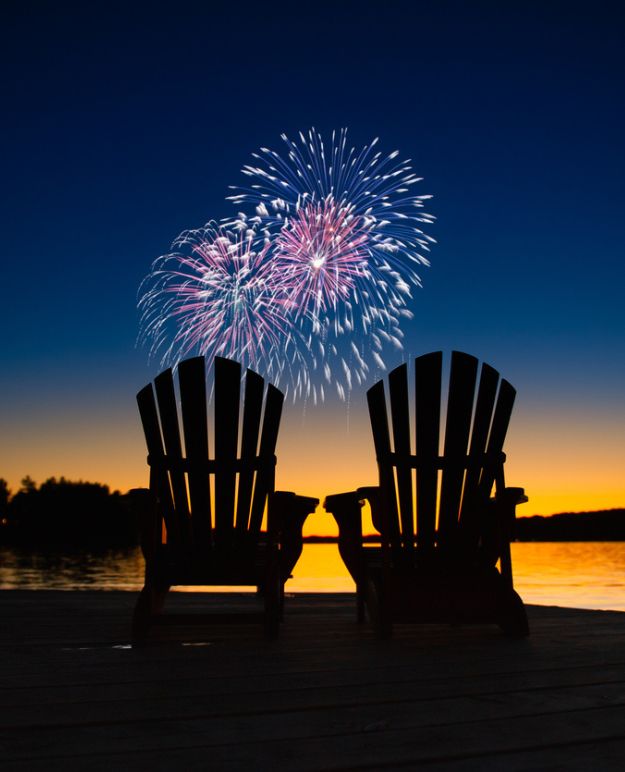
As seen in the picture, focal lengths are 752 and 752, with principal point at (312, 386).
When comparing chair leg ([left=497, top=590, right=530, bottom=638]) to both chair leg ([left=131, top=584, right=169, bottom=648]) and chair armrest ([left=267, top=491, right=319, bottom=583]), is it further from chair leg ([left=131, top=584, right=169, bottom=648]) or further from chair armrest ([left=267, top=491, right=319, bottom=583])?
chair leg ([left=131, top=584, right=169, bottom=648])

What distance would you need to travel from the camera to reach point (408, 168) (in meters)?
10.1

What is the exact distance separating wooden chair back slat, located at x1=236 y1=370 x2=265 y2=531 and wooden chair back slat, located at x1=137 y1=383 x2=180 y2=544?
1.11 feet

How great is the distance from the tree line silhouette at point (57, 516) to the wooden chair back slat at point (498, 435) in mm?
79622

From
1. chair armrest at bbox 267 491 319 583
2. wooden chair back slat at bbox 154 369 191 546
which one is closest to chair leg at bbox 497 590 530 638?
chair armrest at bbox 267 491 319 583

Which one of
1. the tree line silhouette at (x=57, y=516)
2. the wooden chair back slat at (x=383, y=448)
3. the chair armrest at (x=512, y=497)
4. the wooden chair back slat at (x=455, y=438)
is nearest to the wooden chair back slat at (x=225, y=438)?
the wooden chair back slat at (x=383, y=448)

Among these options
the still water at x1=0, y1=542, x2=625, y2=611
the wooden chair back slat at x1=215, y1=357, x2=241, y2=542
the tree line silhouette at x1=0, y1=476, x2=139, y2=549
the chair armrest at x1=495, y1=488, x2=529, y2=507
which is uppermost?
the tree line silhouette at x1=0, y1=476, x2=139, y2=549

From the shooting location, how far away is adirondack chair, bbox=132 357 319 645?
12.2 feet

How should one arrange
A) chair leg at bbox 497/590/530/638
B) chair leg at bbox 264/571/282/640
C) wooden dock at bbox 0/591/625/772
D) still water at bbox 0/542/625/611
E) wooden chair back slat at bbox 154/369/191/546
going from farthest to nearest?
still water at bbox 0/542/625/611
wooden chair back slat at bbox 154/369/191/546
chair leg at bbox 497/590/530/638
chair leg at bbox 264/571/282/640
wooden dock at bbox 0/591/625/772

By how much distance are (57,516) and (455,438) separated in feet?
276

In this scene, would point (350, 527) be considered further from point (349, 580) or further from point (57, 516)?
point (57, 516)

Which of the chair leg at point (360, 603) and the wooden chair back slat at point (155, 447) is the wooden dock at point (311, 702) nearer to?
the chair leg at point (360, 603)

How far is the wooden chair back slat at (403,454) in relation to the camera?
3.75 m

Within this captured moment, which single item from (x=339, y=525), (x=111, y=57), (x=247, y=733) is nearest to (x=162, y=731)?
(x=247, y=733)

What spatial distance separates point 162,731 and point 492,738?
0.72 meters
